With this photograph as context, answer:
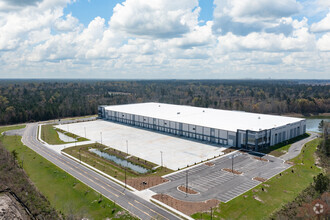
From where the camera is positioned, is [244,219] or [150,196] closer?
[244,219]

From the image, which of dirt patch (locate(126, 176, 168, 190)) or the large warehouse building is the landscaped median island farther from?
the large warehouse building

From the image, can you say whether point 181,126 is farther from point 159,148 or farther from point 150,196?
point 150,196

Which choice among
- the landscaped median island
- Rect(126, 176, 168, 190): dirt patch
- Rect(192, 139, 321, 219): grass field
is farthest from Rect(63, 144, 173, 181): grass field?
Rect(192, 139, 321, 219): grass field

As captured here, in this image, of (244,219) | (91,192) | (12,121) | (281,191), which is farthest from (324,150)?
(12,121)

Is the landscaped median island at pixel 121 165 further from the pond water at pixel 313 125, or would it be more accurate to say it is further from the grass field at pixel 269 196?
the pond water at pixel 313 125

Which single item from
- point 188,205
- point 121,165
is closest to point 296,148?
point 188,205

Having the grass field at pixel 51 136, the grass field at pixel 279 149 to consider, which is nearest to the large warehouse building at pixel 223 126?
the grass field at pixel 279 149
